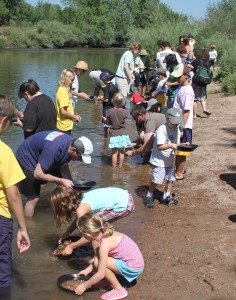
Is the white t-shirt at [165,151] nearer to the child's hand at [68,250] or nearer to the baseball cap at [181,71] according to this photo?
the baseball cap at [181,71]

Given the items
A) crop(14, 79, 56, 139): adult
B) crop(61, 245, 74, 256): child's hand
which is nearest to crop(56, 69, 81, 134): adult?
crop(14, 79, 56, 139): adult

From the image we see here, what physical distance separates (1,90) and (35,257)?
47.5 feet

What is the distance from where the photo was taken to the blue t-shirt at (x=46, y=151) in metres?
5.64

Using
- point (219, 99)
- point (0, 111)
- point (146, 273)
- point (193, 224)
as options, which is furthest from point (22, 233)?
point (219, 99)

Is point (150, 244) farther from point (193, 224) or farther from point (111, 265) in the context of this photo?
point (111, 265)

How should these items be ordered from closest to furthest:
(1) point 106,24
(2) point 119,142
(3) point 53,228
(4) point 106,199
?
(4) point 106,199, (3) point 53,228, (2) point 119,142, (1) point 106,24

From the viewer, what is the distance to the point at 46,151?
5660 mm

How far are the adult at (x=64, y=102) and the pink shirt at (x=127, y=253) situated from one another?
354cm

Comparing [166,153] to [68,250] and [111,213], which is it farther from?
[68,250]

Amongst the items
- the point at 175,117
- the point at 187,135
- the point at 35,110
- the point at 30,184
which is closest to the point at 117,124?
the point at 187,135

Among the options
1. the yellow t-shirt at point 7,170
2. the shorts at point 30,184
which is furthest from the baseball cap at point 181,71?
the yellow t-shirt at point 7,170

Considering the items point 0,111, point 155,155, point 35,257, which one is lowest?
point 35,257

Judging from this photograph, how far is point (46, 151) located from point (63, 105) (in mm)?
2270

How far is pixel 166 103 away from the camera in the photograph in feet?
34.0
